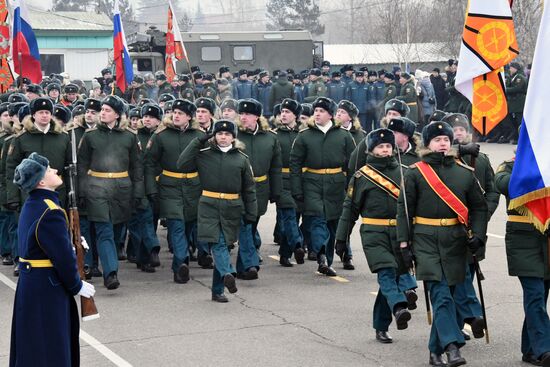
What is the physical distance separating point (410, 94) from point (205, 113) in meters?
16.2

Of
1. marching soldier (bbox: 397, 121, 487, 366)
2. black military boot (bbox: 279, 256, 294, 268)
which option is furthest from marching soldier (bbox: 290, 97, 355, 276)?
marching soldier (bbox: 397, 121, 487, 366)

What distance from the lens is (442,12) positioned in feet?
197

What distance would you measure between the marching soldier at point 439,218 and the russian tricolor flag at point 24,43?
371 inches

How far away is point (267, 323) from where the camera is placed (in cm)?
1026

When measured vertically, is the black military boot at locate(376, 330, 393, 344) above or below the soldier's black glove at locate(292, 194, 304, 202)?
below

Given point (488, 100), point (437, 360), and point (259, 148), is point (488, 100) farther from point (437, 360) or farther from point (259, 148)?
point (259, 148)

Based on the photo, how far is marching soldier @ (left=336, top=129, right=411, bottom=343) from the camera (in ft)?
31.3

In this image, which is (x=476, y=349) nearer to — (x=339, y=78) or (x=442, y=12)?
(x=339, y=78)

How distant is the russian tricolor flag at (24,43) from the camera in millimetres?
16906

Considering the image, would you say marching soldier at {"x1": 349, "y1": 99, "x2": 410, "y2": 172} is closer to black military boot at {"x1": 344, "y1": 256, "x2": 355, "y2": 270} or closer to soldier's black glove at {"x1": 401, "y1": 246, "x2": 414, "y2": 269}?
black military boot at {"x1": 344, "y1": 256, "x2": 355, "y2": 270}

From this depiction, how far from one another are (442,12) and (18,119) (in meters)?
48.7

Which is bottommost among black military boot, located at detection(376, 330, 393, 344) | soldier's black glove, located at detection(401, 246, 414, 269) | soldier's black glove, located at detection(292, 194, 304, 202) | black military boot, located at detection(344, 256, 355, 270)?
black military boot, located at detection(344, 256, 355, 270)

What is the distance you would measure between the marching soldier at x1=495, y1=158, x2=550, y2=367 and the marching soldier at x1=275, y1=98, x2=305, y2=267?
186 inches

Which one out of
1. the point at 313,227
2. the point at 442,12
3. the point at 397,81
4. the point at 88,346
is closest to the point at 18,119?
the point at 313,227
